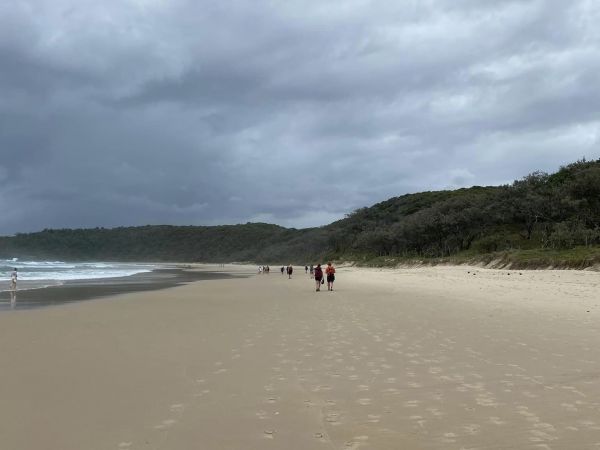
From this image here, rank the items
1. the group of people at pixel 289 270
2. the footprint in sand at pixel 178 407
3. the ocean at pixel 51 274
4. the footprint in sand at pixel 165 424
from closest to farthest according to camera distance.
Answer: the footprint in sand at pixel 165 424 → the footprint in sand at pixel 178 407 → the ocean at pixel 51 274 → the group of people at pixel 289 270

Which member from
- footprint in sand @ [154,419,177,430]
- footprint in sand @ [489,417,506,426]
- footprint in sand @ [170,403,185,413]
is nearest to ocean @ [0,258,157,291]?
footprint in sand @ [170,403,185,413]

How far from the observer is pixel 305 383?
295 inches

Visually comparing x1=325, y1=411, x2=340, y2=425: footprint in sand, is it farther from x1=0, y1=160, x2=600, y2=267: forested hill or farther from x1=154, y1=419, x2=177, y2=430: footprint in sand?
x1=0, y1=160, x2=600, y2=267: forested hill

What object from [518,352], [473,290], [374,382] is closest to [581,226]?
[473,290]

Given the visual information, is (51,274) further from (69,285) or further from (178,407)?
(178,407)

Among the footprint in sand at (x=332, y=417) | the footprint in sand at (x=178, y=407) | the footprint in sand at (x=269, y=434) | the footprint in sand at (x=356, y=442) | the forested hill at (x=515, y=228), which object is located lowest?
the footprint in sand at (x=178, y=407)

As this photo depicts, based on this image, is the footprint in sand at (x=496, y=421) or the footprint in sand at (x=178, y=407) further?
the footprint in sand at (x=178, y=407)

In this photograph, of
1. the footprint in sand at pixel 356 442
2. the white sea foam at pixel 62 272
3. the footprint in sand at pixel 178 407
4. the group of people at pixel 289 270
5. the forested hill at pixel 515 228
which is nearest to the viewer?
the footprint in sand at pixel 356 442

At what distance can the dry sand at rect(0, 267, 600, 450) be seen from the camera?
5.25 meters

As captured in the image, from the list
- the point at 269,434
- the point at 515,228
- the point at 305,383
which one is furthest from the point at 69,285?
the point at 515,228

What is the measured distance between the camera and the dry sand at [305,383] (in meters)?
5.25

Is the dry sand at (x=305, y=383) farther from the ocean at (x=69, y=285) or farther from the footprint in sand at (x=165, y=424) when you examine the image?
the ocean at (x=69, y=285)

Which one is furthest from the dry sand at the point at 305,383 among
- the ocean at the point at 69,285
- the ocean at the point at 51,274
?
the ocean at the point at 51,274

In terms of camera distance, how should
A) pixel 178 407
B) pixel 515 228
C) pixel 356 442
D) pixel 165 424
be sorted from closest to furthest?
1. pixel 356 442
2. pixel 165 424
3. pixel 178 407
4. pixel 515 228
